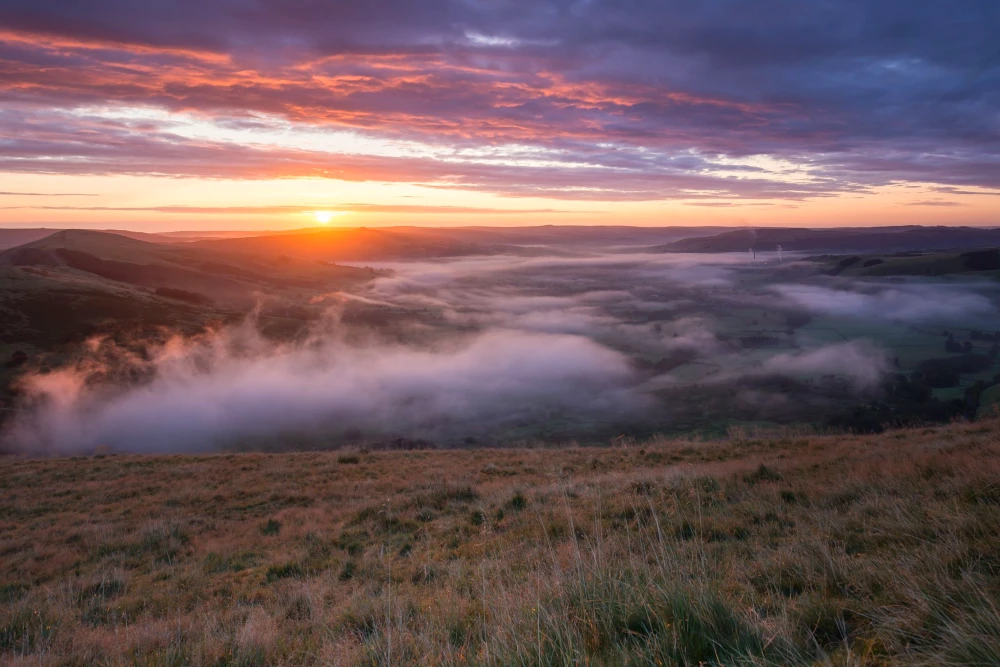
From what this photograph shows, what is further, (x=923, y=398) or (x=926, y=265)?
(x=926, y=265)

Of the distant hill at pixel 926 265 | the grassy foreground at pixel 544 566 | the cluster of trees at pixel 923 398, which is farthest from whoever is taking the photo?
the distant hill at pixel 926 265

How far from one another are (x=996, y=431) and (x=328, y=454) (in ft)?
65.1

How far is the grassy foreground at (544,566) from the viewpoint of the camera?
10.1 feet

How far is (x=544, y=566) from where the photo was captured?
5.63m

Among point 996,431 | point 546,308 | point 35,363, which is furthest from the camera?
point 546,308

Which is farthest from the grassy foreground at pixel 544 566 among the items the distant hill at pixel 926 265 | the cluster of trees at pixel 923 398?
the distant hill at pixel 926 265

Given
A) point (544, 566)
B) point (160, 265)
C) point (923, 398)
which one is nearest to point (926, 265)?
point (923, 398)

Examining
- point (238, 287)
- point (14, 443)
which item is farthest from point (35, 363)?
point (238, 287)

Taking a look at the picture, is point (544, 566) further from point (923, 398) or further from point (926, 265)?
point (926, 265)

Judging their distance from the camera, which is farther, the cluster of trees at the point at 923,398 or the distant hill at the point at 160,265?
the distant hill at the point at 160,265

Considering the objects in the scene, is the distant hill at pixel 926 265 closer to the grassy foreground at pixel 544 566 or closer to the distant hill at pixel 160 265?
the distant hill at pixel 160 265

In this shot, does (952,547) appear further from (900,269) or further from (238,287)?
(900,269)

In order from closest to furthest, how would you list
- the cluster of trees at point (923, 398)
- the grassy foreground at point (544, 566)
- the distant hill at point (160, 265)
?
the grassy foreground at point (544, 566) < the cluster of trees at point (923, 398) < the distant hill at point (160, 265)

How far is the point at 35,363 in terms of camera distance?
60156 mm
